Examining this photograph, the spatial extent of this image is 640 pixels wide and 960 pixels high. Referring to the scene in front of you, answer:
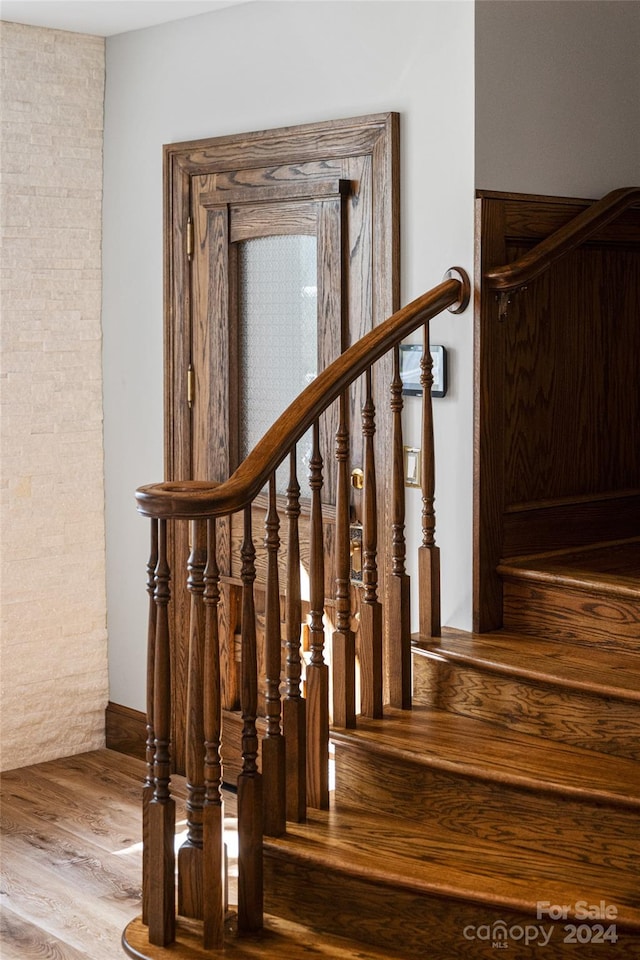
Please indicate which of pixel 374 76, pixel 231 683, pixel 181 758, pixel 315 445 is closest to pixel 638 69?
pixel 374 76

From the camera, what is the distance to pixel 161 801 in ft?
8.17

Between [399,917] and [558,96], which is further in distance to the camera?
[558,96]

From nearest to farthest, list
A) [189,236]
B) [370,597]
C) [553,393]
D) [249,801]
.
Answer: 1. [249,801]
2. [370,597]
3. [553,393]
4. [189,236]

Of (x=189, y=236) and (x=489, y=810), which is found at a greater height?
(x=189, y=236)

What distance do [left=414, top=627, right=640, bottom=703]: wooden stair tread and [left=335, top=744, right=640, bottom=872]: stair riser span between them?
0.31m

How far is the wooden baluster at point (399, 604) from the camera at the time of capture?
3059mm

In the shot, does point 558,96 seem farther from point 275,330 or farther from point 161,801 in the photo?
point 161,801

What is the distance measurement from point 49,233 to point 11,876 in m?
2.32

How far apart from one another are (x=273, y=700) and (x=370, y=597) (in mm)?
483

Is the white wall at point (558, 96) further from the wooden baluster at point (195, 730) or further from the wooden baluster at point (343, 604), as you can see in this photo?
the wooden baluster at point (195, 730)

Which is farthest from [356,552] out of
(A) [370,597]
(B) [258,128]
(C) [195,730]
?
(B) [258,128]

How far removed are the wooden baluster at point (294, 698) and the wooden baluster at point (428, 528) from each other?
20.3 inches

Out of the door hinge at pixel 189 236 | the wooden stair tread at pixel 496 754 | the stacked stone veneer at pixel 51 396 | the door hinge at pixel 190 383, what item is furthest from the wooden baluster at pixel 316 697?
the stacked stone veneer at pixel 51 396

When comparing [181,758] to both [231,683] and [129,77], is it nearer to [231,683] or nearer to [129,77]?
[231,683]
